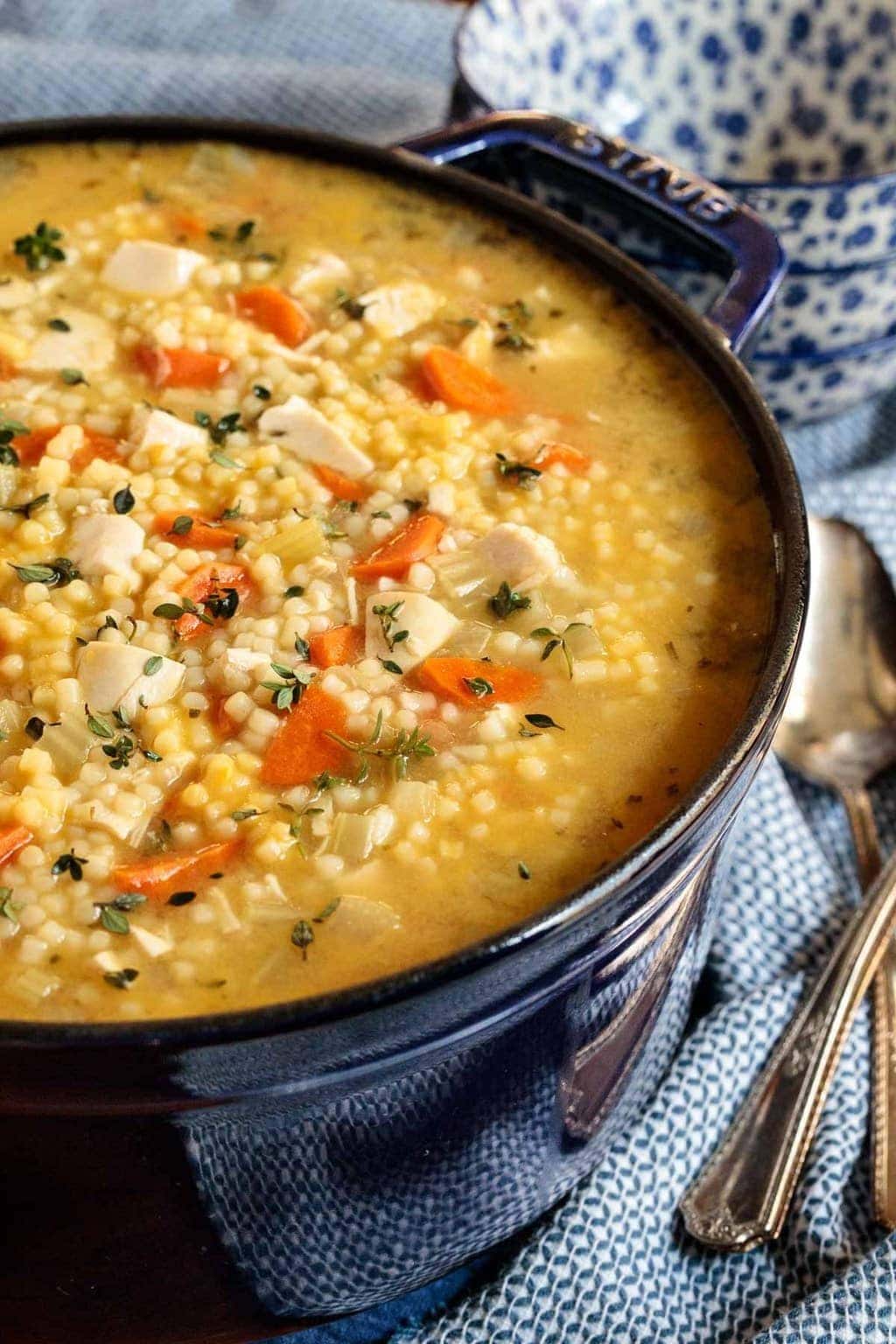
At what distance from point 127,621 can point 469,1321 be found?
888 millimetres

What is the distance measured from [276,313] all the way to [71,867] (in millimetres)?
963

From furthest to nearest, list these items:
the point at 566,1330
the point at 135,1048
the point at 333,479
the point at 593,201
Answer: the point at 593,201 → the point at 333,479 → the point at 566,1330 → the point at 135,1048

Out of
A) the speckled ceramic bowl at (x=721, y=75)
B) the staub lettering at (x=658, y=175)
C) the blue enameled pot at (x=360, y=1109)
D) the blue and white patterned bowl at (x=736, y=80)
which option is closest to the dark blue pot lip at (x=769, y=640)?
the blue enameled pot at (x=360, y=1109)

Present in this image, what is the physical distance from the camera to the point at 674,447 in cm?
194

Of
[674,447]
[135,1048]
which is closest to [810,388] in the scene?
[674,447]

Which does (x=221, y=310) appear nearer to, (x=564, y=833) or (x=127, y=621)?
(x=127, y=621)

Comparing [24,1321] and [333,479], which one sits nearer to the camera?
[24,1321]

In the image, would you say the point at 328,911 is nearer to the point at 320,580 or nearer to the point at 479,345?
the point at 320,580

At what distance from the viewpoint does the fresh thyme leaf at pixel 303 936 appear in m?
1.38

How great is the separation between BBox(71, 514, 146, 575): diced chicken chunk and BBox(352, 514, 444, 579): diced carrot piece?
0.25 m

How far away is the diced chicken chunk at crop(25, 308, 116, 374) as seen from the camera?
2.01 m

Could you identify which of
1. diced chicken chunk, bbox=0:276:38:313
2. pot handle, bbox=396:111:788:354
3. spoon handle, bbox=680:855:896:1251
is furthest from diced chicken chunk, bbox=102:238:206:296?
spoon handle, bbox=680:855:896:1251

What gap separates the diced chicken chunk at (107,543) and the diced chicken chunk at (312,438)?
25cm

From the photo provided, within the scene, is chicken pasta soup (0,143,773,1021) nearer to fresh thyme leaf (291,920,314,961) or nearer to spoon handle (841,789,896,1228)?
fresh thyme leaf (291,920,314,961)
